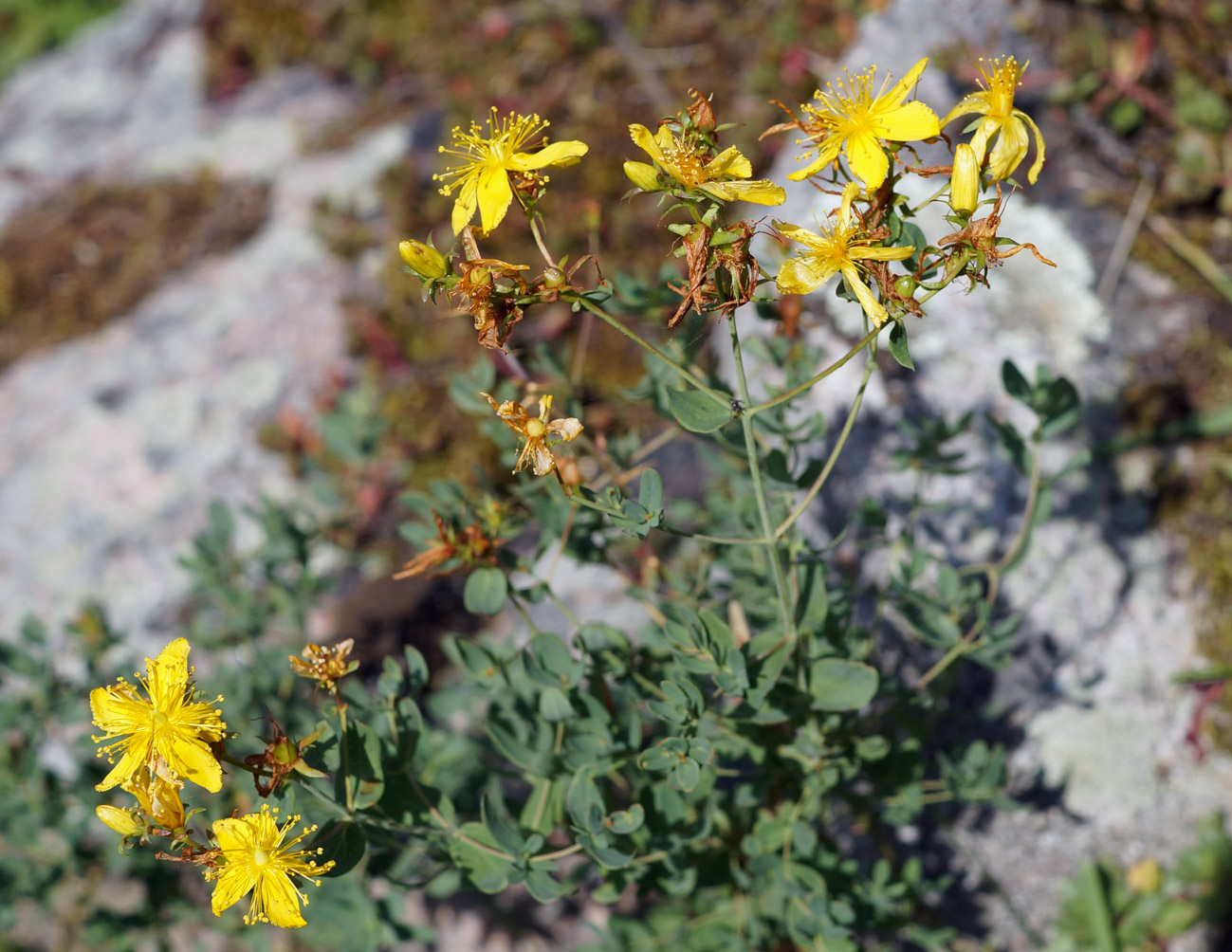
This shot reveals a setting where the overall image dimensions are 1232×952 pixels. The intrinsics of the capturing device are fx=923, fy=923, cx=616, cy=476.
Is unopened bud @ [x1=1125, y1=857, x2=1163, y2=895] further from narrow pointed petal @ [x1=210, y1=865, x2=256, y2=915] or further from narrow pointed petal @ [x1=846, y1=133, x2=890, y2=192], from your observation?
narrow pointed petal @ [x1=210, y1=865, x2=256, y2=915]

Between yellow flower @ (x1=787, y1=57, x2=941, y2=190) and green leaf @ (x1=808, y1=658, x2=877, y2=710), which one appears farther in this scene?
green leaf @ (x1=808, y1=658, x2=877, y2=710)

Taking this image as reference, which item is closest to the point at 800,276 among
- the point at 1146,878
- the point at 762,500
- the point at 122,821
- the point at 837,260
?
the point at 837,260

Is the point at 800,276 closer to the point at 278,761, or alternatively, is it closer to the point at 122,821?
the point at 278,761

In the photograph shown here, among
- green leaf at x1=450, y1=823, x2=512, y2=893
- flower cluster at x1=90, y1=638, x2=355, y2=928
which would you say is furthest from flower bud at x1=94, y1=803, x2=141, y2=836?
green leaf at x1=450, y1=823, x2=512, y2=893

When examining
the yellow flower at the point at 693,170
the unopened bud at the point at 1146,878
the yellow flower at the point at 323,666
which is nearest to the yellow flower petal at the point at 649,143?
the yellow flower at the point at 693,170

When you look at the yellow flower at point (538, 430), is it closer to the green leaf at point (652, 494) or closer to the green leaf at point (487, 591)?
the green leaf at point (652, 494)

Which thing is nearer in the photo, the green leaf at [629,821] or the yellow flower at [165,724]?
the yellow flower at [165,724]
